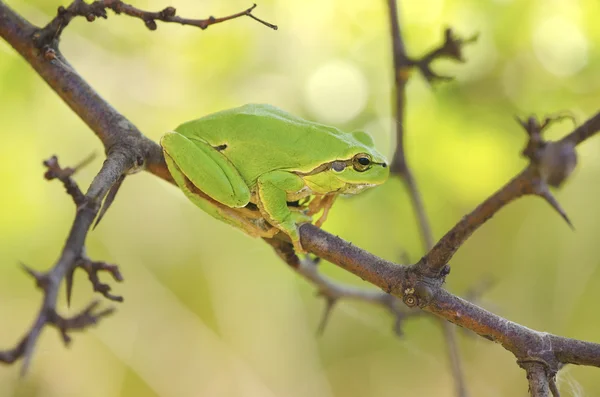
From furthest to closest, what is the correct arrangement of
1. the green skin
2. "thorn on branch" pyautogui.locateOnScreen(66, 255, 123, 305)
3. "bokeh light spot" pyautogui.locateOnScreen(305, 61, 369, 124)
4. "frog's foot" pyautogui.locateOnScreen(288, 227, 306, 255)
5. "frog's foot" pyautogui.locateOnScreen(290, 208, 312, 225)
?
"bokeh light spot" pyautogui.locateOnScreen(305, 61, 369, 124), the green skin, "frog's foot" pyautogui.locateOnScreen(290, 208, 312, 225), "frog's foot" pyautogui.locateOnScreen(288, 227, 306, 255), "thorn on branch" pyautogui.locateOnScreen(66, 255, 123, 305)

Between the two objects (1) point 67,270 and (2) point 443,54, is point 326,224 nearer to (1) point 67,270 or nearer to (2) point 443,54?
(2) point 443,54

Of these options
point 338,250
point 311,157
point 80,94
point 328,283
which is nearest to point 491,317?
point 338,250

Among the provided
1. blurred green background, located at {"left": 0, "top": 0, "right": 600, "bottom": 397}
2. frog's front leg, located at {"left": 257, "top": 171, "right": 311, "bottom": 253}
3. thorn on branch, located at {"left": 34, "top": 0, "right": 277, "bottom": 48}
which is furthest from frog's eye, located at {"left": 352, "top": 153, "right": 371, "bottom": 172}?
blurred green background, located at {"left": 0, "top": 0, "right": 600, "bottom": 397}

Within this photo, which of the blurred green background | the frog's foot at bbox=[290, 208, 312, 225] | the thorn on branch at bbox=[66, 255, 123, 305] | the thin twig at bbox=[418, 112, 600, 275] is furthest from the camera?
the blurred green background

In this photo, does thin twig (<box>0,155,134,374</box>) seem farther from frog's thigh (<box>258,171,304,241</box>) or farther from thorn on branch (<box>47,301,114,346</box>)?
frog's thigh (<box>258,171,304,241</box>)

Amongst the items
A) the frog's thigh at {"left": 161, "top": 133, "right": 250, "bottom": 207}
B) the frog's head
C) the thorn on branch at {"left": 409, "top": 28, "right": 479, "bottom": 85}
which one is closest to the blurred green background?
the thorn on branch at {"left": 409, "top": 28, "right": 479, "bottom": 85}

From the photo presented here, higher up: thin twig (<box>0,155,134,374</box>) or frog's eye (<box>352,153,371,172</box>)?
frog's eye (<box>352,153,371,172</box>)

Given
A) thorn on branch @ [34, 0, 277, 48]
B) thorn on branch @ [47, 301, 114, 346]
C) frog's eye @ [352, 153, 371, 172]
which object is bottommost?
thorn on branch @ [47, 301, 114, 346]

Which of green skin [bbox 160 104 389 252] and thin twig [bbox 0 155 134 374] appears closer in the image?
thin twig [bbox 0 155 134 374]
